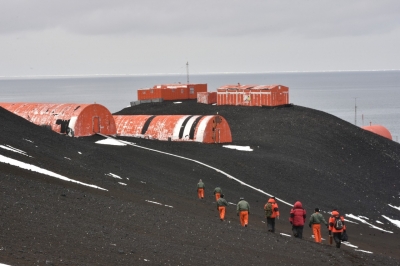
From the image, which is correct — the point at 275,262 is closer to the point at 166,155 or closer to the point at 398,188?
the point at 166,155

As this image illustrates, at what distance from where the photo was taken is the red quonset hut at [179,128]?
179 ft

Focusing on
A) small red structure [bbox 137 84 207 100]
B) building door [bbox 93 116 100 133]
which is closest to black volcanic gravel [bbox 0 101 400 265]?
building door [bbox 93 116 100 133]

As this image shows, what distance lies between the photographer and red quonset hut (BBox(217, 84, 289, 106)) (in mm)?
73062

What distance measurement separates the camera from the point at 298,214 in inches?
969

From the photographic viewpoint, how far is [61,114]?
178 feet

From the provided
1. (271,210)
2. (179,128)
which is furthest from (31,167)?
(179,128)

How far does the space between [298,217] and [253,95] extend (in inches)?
1965

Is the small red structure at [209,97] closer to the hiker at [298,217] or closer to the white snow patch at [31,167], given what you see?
the white snow patch at [31,167]

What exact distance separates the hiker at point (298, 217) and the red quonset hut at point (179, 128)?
2946 centimetres

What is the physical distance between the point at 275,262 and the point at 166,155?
25.3 m

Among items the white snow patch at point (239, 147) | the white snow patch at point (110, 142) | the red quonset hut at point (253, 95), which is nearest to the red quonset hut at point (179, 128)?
the white snow patch at point (239, 147)

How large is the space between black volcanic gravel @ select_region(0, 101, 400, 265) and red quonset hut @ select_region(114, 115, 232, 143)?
2.08 m

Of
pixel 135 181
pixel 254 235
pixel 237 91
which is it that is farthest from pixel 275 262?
pixel 237 91

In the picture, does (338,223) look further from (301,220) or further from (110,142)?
(110,142)
